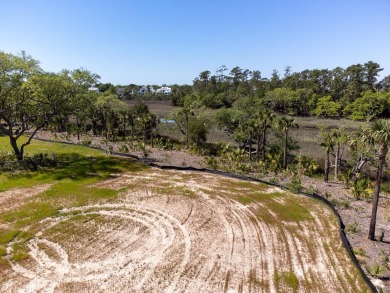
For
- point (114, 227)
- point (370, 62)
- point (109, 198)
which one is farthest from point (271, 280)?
point (370, 62)

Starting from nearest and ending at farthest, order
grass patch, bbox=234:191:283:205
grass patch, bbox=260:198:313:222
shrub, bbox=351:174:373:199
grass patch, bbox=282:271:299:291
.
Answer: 1. grass patch, bbox=282:271:299:291
2. grass patch, bbox=260:198:313:222
3. grass patch, bbox=234:191:283:205
4. shrub, bbox=351:174:373:199

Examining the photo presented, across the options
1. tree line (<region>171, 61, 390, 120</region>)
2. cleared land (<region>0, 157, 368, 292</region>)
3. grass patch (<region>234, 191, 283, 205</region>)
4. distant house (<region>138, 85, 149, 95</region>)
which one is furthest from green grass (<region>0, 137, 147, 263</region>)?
distant house (<region>138, 85, 149, 95</region>)

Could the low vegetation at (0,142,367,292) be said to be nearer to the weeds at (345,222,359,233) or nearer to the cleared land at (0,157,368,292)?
the cleared land at (0,157,368,292)

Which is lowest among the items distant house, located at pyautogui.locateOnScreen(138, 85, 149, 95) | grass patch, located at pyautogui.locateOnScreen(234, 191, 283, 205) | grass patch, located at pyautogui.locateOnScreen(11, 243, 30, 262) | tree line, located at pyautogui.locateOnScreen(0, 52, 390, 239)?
grass patch, located at pyautogui.locateOnScreen(11, 243, 30, 262)

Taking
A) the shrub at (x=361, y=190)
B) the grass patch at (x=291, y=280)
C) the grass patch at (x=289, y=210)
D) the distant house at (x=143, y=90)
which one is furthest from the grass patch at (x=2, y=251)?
the distant house at (x=143, y=90)

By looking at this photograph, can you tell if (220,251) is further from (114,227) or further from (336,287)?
(114,227)

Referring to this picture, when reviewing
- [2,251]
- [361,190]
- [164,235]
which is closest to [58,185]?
[2,251]

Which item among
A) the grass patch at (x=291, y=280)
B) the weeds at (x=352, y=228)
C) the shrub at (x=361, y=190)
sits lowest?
the grass patch at (x=291, y=280)

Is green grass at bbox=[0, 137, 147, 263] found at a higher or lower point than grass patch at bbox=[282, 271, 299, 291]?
higher

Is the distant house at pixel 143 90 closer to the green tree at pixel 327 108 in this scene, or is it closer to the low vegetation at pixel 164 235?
the green tree at pixel 327 108
